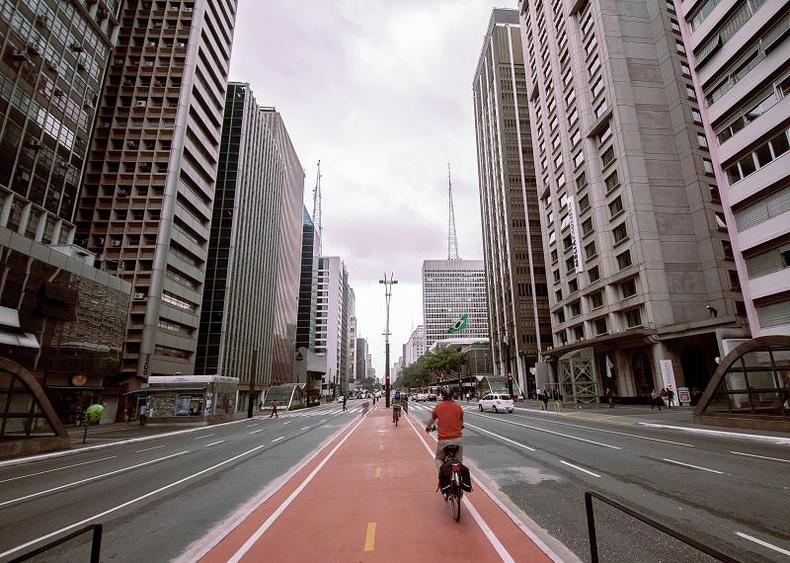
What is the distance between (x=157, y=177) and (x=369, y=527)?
5384cm

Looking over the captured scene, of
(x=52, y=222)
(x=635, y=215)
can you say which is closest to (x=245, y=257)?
(x=52, y=222)

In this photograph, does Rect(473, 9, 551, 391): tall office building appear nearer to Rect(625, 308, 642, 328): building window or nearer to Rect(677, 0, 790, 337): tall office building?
Rect(625, 308, 642, 328): building window

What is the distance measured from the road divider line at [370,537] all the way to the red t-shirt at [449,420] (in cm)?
188

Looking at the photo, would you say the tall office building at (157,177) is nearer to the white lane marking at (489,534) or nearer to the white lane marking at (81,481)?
the white lane marking at (81,481)

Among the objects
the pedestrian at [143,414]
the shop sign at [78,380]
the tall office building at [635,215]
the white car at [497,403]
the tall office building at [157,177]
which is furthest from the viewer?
the tall office building at [157,177]

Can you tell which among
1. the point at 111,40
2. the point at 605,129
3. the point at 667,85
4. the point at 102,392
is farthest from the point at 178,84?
the point at 667,85

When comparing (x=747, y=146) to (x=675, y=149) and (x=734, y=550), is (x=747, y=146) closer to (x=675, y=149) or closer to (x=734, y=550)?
(x=675, y=149)

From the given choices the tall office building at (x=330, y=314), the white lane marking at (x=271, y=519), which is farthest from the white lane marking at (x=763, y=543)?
Answer: the tall office building at (x=330, y=314)

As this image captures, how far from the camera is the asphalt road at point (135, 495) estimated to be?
20.4 feet

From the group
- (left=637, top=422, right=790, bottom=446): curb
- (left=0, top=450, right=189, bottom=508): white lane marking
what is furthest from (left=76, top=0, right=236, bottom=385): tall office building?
(left=637, top=422, right=790, bottom=446): curb

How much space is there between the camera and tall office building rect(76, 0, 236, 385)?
4550cm

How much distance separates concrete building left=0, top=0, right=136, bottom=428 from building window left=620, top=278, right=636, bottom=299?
1928 inches

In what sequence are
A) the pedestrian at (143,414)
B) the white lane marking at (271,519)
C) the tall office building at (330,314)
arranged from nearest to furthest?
1. the white lane marking at (271,519)
2. the pedestrian at (143,414)
3. the tall office building at (330,314)

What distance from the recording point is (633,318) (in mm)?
39875
